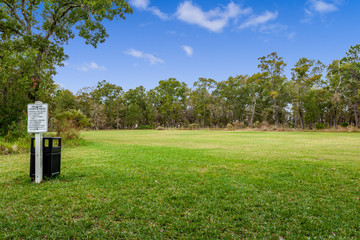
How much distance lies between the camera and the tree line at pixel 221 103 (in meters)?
42.2

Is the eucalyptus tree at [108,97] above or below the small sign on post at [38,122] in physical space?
above

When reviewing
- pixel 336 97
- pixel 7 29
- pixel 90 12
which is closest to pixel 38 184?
pixel 90 12

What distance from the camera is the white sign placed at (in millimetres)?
4316

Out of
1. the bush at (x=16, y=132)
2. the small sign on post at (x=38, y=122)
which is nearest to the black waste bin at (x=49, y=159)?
the small sign on post at (x=38, y=122)

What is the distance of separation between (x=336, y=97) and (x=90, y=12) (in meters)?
39.0

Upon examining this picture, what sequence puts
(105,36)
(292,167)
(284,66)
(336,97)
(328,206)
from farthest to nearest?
(284,66) → (336,97) → (105,36) → (292,167) → (328,206)

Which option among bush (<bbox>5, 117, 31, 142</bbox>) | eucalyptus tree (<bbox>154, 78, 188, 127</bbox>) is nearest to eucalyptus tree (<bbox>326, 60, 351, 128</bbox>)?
eucalyptus tree (<bbox>154, 78, 188, 127</bbox>)

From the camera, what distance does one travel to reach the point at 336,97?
1282 inches

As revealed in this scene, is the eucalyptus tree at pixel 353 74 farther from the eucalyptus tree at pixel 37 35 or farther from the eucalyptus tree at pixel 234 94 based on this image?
the eucalyptus tree at pixel 37 35

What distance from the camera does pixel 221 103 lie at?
2389 inches

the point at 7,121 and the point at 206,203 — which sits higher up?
the point at 7,121

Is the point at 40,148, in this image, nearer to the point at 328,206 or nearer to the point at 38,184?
the point at 38,184

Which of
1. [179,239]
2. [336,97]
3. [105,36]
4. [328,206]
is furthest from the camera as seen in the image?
[336,97]

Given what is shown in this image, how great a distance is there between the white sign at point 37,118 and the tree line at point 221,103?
42.6 meters
